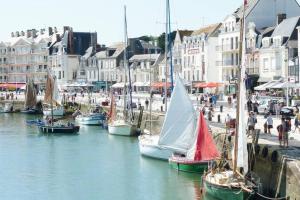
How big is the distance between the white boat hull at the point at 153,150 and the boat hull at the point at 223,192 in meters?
10.5

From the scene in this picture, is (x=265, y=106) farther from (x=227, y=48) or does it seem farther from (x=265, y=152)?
(x=227, y=48)

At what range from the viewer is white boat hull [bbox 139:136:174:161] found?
40031 millimetres

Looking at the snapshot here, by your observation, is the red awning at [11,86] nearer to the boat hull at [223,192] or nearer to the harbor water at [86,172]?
the harbor water at [86,172]

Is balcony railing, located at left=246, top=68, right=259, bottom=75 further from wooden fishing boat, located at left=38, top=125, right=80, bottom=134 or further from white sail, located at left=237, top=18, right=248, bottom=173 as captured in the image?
white sail, located at left=237, top=18, right=248, bottom=173

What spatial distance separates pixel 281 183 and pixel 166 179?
31.6 feet

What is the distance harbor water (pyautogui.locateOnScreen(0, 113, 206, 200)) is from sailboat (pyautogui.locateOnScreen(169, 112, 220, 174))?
54 cm

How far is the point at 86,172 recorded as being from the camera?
38.8 meters

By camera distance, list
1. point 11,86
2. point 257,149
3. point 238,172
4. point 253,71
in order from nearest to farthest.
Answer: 1. point 238,172
2. point 257,149
3. point 253,71
4. point 11,86

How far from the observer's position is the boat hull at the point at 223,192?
26125mm

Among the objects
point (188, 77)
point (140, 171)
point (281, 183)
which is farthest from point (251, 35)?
point (281, 183)

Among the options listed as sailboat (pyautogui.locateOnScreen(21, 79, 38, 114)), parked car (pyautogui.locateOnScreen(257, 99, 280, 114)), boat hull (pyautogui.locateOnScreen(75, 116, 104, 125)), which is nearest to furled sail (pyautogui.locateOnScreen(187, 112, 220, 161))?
parked car (pyautogui.locateOnScreen(257, 99, 280, 114))

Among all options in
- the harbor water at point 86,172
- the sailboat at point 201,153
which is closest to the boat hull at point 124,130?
the harbor water at point 86,172

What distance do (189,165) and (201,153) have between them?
1.05 m

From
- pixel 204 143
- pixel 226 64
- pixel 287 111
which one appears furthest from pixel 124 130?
pixel 226 64
